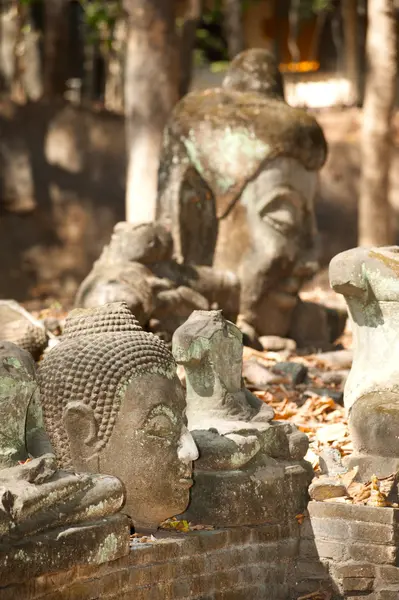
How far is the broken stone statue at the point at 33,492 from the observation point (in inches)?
151

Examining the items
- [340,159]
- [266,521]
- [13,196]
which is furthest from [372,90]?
[266,521]

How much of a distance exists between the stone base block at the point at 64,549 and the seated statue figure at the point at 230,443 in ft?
2.18

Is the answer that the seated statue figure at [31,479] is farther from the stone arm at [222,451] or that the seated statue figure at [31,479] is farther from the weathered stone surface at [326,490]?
the weathered stone surface at [326,490]

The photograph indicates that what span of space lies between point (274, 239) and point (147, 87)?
3552mm

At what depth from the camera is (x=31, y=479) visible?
399cm

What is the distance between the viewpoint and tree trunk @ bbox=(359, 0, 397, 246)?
1297 cm

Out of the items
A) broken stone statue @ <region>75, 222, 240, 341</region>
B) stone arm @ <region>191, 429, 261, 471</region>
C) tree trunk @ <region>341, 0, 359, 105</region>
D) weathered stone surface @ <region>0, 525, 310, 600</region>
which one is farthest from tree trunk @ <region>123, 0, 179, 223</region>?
tree trunk @ <region>341, 0, 359, 105</region>

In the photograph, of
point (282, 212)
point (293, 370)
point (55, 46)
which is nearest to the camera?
point (293, 370)

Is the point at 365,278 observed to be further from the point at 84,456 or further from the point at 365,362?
the point at 84,456

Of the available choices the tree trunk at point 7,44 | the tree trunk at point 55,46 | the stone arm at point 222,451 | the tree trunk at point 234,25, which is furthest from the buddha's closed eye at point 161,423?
the tree trunk at point 234,25

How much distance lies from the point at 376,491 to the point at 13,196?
13.0 m

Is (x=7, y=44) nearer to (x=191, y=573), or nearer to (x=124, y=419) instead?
(x=124, y=419)

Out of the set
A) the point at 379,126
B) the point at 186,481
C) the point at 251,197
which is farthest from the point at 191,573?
the point at 379,126

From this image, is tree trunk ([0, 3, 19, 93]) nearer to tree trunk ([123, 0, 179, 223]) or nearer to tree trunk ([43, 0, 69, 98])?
tree trunk ([43, 0, 69, 98])
